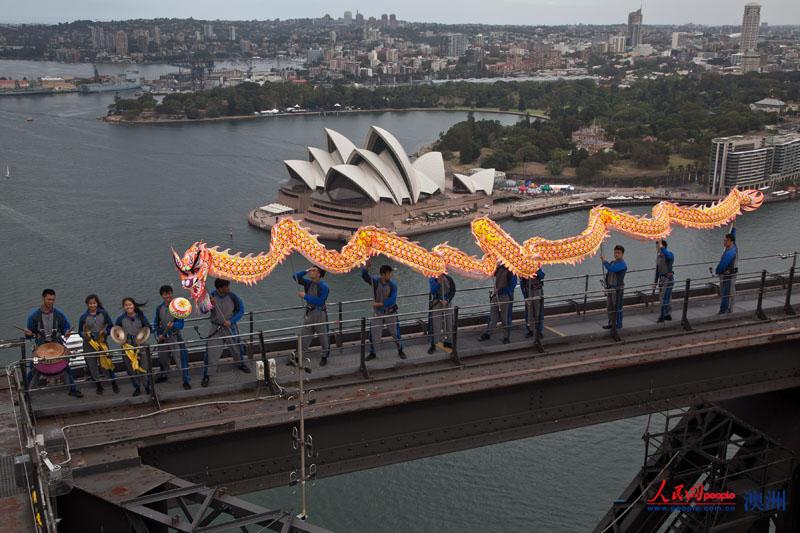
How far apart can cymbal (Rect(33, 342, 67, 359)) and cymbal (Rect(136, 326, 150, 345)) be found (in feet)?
1.47

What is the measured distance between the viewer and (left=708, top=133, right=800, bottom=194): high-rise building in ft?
121

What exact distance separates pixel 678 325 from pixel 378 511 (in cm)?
531

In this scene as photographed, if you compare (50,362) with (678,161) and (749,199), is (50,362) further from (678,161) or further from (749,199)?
(678,161)

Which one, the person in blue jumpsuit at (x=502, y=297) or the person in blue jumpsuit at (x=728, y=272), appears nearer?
the person in blue jumpsuit at (x=502, y=297)

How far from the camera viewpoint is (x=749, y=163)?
3700cm

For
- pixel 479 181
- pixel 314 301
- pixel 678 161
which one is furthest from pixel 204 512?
pixel 678 161

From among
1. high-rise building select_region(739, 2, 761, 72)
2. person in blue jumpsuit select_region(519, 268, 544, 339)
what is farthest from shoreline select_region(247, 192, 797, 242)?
high-rise building select_region(739, 2, 761, 72)

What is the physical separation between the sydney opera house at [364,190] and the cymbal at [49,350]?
25076mm

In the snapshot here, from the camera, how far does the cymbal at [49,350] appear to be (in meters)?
5.16

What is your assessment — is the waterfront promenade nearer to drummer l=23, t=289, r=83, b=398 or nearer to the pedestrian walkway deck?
the pedestrian walkway deck

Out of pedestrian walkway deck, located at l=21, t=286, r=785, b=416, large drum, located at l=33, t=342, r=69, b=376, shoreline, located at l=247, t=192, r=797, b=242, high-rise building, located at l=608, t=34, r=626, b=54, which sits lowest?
shoreline, located at l=247, t=192, r=797, b=242

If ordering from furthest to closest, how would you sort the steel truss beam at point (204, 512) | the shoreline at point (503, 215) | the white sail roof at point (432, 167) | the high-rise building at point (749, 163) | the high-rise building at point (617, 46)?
the high-rise building at point (617, 46), the high-rise building at point (749, 163), the white sail roof at point (432, 167), the shoreline at point (503, 215), the steel truss beam at point (204, 512)

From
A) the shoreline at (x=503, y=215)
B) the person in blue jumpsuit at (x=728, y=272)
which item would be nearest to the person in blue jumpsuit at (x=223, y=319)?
the person in blue jumpsuit at (x=728, y=272)

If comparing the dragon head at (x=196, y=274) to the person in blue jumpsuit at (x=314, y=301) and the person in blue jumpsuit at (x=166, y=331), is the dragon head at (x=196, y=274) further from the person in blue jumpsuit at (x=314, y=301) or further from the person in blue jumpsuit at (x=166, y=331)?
the person in blue jumpsuit at (x=314, y=301)
